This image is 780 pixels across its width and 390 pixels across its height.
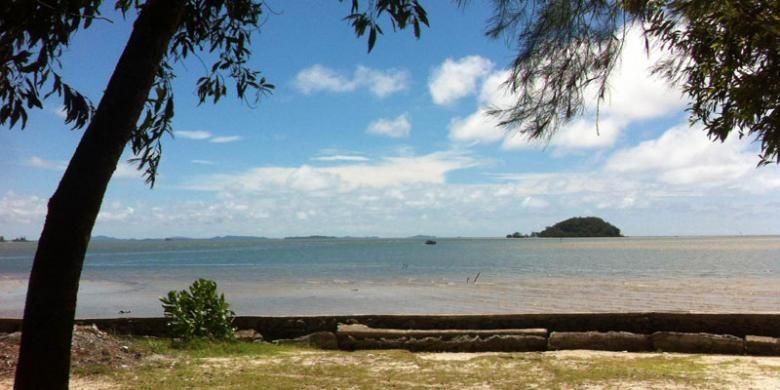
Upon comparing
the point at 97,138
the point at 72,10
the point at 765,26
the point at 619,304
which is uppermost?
the point at 72,10

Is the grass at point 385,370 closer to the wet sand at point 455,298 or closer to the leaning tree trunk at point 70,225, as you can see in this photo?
the leaning tree trunk at point 70,225

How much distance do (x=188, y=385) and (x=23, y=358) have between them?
147 inches

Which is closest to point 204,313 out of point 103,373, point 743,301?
point 103,373

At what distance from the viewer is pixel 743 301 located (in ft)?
73.4

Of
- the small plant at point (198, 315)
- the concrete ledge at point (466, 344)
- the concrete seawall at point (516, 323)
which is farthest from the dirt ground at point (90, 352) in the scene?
the concrete ledge at point (466, 344)

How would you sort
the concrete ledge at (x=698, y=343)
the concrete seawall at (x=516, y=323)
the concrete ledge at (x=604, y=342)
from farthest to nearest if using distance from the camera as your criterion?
the concrete seawall at (x=516, y=323)
the concrete ledge at (x=604, y=342)
the concrete ledge at (x=698, y=343)

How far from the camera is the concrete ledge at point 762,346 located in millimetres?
8539

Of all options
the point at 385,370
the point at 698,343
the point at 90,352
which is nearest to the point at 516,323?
the point at 698,343

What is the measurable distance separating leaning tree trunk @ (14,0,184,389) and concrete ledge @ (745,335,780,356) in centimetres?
827

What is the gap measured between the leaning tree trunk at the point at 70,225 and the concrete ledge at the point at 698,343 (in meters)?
7.87

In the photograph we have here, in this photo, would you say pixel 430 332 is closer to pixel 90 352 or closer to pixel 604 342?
pixel 604 342

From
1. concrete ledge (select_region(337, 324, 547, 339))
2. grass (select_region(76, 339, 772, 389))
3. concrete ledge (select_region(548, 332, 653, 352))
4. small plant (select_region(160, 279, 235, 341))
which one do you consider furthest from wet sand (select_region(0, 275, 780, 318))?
grass (select_region(76, 339, 772, 389))

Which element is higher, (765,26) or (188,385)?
(765,26)

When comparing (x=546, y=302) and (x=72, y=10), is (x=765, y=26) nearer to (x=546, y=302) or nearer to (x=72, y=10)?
(x=72, y=10)
